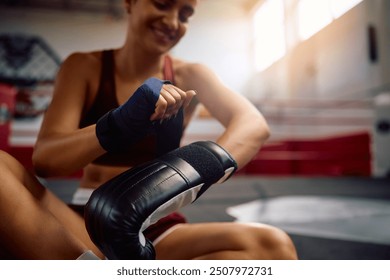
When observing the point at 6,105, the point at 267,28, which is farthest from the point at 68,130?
the point at 6,105

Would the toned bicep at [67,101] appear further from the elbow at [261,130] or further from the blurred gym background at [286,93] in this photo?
the elbow at [261,130]

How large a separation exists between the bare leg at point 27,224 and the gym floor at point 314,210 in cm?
37

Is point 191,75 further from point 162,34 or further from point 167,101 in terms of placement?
point 167,101

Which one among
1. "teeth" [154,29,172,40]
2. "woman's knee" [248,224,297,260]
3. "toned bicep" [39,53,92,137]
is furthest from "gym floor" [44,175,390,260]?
"teeth" [154,29,172,40]

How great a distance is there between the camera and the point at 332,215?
1118 millimetres

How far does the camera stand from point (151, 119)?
39 centimetres

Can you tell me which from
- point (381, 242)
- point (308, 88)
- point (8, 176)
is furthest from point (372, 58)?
point (8, 176)

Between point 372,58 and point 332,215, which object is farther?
point 372,58

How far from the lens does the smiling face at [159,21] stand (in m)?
0.53

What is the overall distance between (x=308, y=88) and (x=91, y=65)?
2.33 meters

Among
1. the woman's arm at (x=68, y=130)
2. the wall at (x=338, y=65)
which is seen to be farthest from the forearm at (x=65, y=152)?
the wall at (x=338, y=65)
